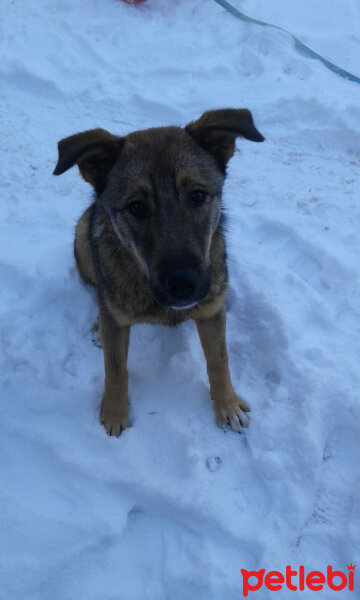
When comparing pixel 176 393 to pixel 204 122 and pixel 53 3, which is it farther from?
pixel 53 3

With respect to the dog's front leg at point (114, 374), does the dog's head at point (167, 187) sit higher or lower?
higher

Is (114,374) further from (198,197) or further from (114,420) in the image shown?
(198,197)

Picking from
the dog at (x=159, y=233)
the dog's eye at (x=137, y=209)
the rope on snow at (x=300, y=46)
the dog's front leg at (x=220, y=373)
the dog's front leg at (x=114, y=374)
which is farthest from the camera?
the rope on snow at (x=300, y=46)

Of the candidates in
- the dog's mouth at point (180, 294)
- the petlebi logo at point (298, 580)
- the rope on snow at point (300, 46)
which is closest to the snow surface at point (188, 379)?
the petlebi logo at point (298, 580)

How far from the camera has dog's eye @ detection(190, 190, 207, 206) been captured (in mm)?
2607

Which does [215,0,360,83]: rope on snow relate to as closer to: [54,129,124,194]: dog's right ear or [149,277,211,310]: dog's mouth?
[54,129,124,194]: dog's right ear

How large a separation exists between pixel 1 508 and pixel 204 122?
2552mm

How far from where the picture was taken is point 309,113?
19.6 ft

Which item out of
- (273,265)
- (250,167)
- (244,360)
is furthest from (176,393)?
(250,167)

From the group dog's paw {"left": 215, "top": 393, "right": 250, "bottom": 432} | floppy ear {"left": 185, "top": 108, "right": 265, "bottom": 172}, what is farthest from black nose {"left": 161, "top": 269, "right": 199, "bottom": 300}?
dog's paw {"left": 215, "top": 393, "right": 250, "bottom": 432}

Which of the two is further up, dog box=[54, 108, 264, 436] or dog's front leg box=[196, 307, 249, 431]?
dog box=[54, 108, 264, 436]

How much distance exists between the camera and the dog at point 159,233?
8.04 feet

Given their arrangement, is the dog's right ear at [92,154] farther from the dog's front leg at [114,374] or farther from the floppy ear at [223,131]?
the dog's front leg at [114,374]

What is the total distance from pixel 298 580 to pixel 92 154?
2.64 m
